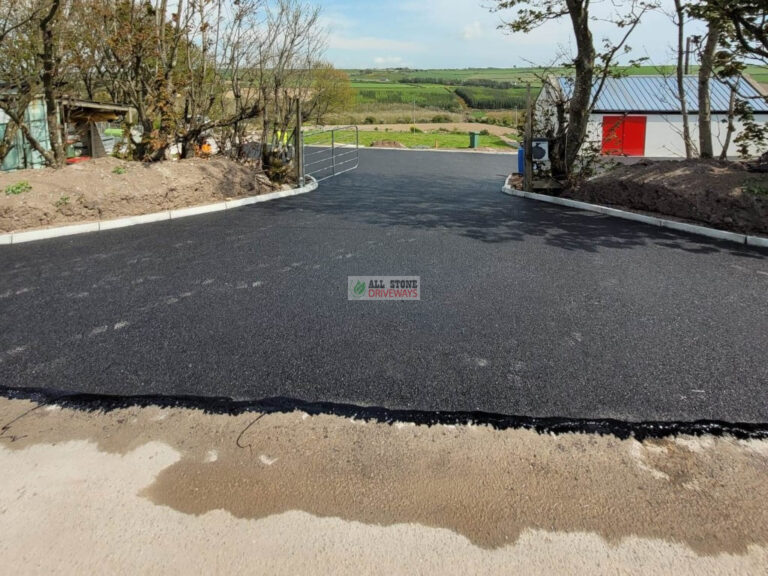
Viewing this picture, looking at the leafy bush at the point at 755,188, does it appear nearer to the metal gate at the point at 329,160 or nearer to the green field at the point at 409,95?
the metal gate at the point at 329,160

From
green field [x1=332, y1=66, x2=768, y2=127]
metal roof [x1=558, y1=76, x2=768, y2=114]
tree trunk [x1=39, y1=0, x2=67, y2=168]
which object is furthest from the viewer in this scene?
green field [x1=332, y1=66, x2=768, y2=127]

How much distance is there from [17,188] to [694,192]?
9.97 meters

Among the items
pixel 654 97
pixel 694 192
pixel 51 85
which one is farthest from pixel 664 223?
pixel 654 97

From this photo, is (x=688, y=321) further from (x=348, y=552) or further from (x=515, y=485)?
(x=348, y=552)

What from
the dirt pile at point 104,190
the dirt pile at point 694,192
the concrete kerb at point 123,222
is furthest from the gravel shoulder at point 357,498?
the dirt pile at point 694,192

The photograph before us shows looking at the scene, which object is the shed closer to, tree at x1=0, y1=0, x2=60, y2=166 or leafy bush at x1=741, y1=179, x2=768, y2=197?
tree at x1=0, y1=0, x2=60, y2=166

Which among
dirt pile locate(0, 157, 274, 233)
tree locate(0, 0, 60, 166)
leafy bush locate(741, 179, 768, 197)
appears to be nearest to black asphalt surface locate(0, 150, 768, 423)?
dirt pile locate(0, 157, 274, 233)

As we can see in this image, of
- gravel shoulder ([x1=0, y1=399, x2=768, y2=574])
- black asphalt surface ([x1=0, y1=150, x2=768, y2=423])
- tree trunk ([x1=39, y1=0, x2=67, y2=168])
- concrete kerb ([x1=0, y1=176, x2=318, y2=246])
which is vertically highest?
tree trunk ([x1=39, y1=0, x2=67, y2=168])

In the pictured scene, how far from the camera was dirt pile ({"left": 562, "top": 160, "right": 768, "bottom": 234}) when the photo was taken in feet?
25.4

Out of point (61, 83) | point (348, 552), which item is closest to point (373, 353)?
point (348, 552)

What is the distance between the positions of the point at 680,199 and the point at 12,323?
8830 mm

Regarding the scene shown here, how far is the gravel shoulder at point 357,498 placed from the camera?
2.13 metres

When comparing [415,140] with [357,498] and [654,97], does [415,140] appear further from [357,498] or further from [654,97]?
[357,498]

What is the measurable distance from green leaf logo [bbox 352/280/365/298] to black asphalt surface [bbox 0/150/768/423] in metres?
0.11
